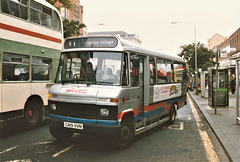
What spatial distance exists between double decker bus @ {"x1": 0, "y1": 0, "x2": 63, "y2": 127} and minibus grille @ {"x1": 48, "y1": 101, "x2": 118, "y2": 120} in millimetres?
2215

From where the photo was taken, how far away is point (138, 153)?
5574mm

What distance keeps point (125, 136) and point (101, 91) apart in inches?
51.9

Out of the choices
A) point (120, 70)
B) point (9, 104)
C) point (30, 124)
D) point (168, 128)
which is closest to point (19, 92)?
point (9, 104)

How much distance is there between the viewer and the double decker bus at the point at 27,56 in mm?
7156

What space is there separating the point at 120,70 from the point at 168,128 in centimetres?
386

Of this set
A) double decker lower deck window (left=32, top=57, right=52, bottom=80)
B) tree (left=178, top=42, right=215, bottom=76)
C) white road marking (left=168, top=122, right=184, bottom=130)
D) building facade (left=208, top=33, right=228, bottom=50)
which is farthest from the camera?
building facade (left=208, top=33, right=228, bottom=50)

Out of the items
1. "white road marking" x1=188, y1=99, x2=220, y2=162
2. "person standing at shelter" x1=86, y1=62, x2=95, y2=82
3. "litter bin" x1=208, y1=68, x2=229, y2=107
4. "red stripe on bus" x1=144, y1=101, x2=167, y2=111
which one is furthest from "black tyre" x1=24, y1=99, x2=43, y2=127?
"litter bin" x1=208, y1=68, x2=229, y2=107

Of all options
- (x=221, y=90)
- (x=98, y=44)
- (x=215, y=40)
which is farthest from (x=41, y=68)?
(x=215, y=40)

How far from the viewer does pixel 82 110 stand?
5512mm

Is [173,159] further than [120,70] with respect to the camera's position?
No

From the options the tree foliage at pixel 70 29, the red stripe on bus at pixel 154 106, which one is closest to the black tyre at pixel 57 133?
the red stripe on bus at pixel 154 106

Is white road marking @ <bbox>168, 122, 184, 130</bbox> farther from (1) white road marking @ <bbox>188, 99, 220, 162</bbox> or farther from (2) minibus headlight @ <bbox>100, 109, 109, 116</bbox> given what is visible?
(2) minibus headlight @ <bbox>100, 109, 109, 116</bbox>

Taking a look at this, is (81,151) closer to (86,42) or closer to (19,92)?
(86,42)

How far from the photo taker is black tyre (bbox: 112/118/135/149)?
5679 mm
